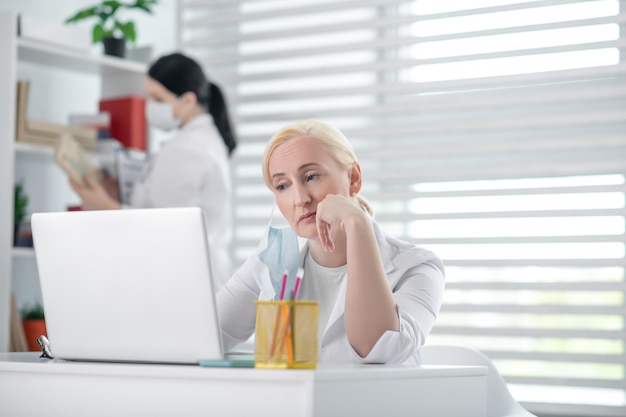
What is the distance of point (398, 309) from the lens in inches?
63.4

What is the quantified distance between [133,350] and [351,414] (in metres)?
0.37

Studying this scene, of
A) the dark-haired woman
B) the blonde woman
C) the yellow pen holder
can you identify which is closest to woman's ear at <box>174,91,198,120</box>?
the dark-haired woman

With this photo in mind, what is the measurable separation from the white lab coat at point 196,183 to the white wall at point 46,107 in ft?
1.50

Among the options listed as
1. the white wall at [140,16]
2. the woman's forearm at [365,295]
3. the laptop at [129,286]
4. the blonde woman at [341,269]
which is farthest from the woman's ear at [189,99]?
the laptop at [129,286]

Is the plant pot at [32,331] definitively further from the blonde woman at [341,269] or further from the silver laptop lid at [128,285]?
the silver laptop lid at [128,285]

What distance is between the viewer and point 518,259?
10.9 ft

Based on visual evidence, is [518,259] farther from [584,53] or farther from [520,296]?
[584,53]

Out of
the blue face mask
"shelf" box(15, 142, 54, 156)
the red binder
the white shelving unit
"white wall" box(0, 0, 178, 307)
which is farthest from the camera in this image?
the red binder

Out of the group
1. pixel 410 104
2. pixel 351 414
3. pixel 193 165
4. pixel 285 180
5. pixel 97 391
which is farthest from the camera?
pixel 410 104

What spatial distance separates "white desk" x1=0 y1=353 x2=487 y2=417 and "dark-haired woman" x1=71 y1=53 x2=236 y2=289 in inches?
70.4

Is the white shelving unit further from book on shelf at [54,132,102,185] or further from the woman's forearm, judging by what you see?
the woman's forearm

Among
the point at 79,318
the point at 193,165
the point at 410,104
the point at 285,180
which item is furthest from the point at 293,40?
the point at 79,318

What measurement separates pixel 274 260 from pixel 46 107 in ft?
7.00

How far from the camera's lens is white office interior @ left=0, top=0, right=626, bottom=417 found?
10.6 ft
